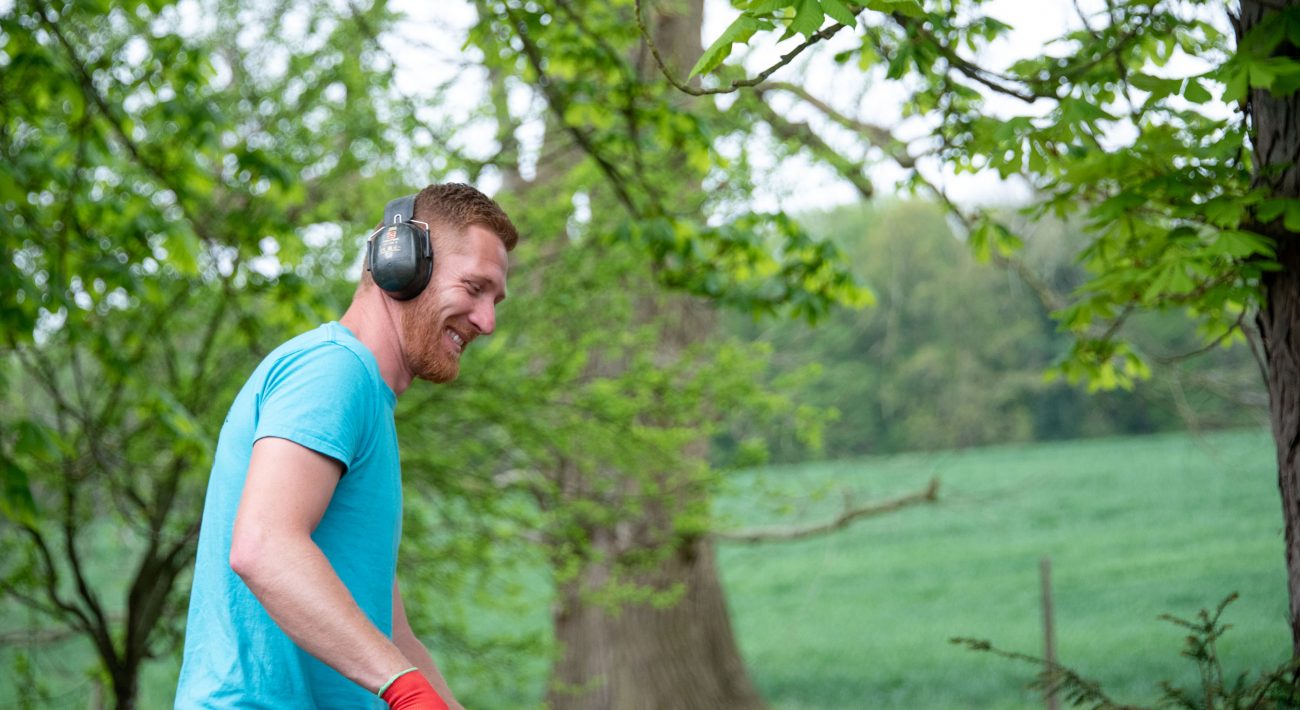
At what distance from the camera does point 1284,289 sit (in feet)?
10.4

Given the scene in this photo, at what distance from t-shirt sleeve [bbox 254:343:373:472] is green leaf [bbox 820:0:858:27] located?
0.98 meters

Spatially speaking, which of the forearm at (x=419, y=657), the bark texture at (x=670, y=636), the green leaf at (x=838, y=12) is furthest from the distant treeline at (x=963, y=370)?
the green leaf at (x=838, y=12)

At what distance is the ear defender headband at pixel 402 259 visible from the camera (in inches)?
84.7

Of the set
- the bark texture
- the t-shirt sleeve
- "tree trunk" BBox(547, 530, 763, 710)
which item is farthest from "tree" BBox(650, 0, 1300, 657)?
"tree trunk" BBox(547, 530, 763, 710)

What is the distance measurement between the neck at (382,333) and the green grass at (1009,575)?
9.53 ft

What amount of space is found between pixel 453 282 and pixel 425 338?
0.11 m

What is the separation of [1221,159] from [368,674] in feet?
8.03

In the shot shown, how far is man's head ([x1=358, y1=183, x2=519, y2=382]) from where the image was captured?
7.18ft

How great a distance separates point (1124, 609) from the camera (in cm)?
1277

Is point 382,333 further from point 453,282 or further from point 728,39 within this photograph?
point 728,39

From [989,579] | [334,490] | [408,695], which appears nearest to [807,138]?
[334,490]

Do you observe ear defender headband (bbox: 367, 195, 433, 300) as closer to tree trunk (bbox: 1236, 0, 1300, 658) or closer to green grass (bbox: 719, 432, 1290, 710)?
tree trunk (bbox: 1236, 0, 1300, 658)

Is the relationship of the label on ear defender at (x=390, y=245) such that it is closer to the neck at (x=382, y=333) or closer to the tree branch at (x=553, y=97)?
the neck at (x=382, y=333)

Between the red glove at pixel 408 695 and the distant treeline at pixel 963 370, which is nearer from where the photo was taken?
the red glove at pixel 408 695
